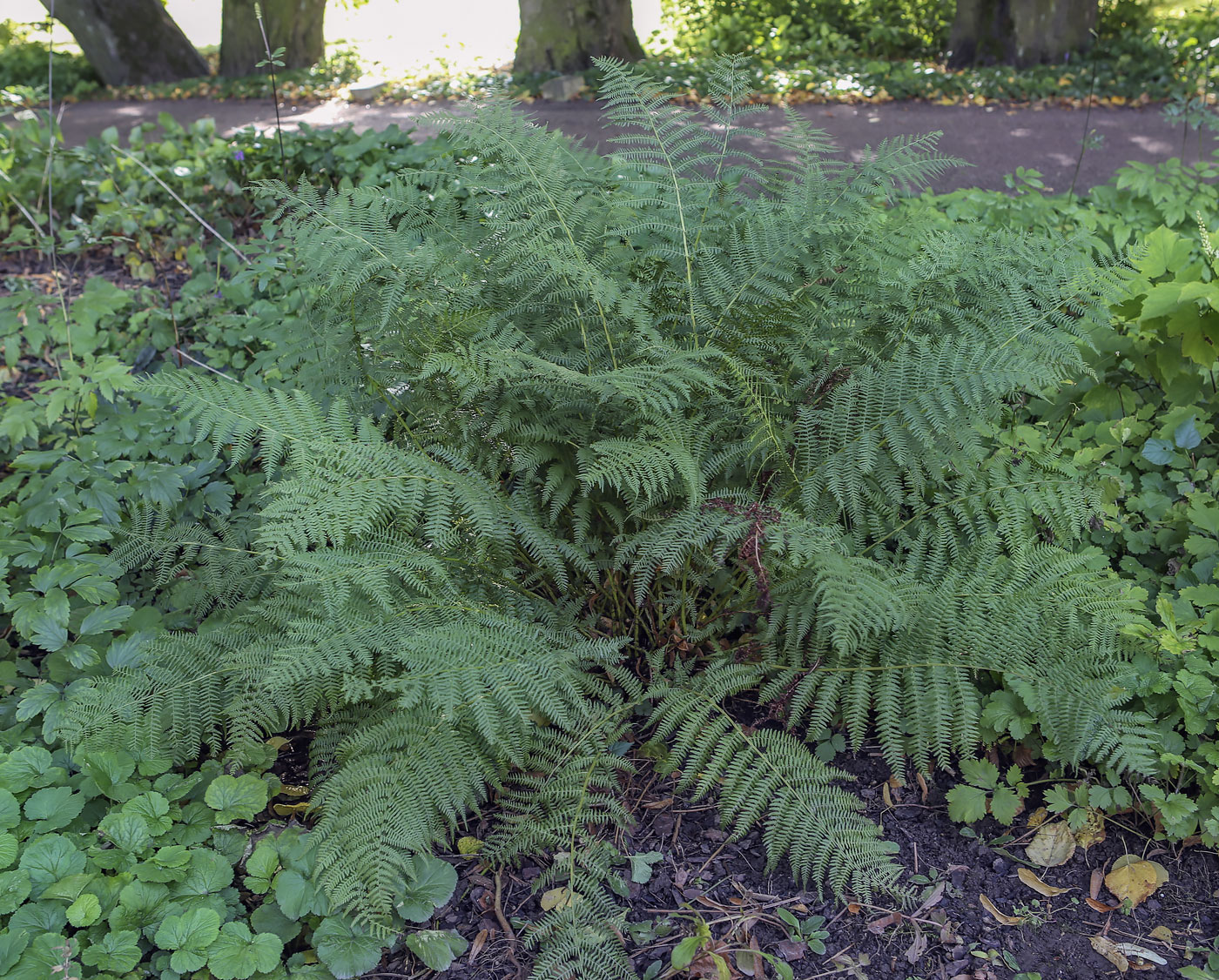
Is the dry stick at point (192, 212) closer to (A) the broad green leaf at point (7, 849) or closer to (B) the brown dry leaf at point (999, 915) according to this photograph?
(A) the broad green leaf at point (7, 849)

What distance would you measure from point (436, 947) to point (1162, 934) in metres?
1.55

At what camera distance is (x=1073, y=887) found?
1964 mm

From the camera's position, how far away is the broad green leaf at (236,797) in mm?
1974

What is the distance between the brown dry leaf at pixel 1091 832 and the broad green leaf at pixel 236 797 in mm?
1925

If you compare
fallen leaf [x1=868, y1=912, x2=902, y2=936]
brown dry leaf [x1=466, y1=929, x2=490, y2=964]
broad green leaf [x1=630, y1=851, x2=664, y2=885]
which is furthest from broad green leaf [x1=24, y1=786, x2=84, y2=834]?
fallen leaf [x1=868, y1=912, x2=902, y2=936]

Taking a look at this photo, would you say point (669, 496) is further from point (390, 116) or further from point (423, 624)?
point (390, 116)

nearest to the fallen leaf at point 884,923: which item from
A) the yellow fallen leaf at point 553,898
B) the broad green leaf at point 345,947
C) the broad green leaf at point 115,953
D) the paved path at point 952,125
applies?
the yellow fallen leaf at point 553,898

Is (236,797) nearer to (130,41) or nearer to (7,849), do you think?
(7,849)

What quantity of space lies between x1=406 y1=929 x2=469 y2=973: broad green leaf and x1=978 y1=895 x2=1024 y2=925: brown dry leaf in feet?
3.80

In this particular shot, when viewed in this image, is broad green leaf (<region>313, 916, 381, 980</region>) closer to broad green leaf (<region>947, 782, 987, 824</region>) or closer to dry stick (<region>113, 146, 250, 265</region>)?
broad green leaf (<region>947, 782, 987, 824</region>)

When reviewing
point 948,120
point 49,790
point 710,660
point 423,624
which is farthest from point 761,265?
point 948,120

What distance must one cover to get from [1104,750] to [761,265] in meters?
1.42

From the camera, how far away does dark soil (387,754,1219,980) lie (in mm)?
1822

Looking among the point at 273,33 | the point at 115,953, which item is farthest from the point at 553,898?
the point at 273,33
